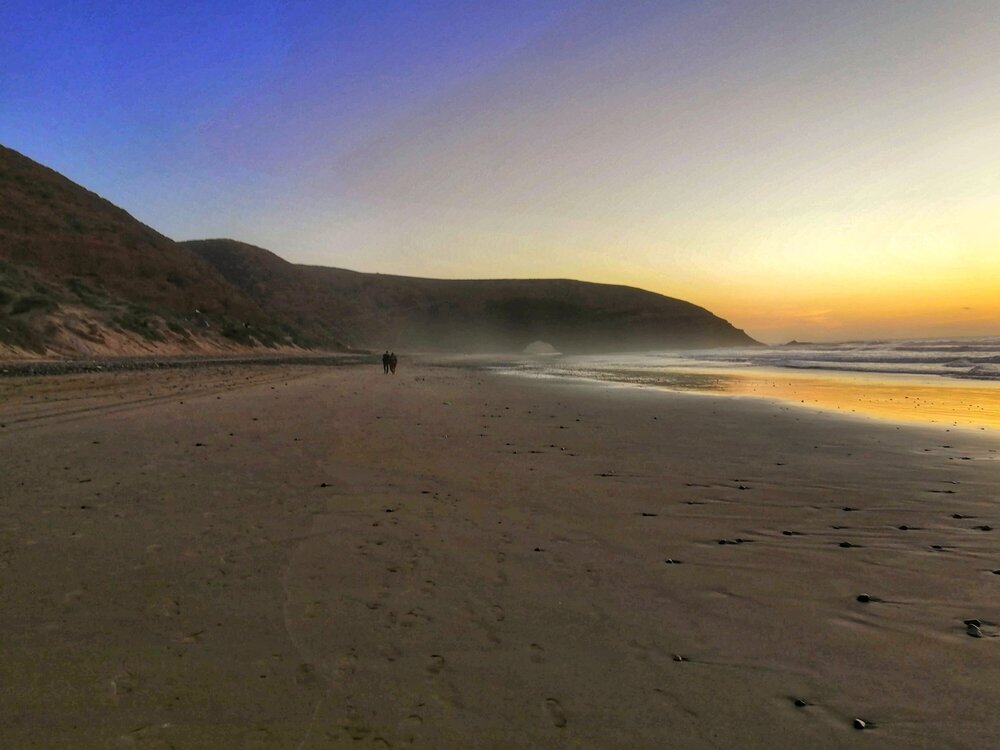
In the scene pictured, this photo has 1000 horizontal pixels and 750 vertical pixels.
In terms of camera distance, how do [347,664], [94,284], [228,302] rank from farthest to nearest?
[228,302] < [94,284] < [347,664]

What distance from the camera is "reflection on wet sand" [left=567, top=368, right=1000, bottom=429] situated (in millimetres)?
14516

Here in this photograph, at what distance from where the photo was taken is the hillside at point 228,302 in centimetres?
3778

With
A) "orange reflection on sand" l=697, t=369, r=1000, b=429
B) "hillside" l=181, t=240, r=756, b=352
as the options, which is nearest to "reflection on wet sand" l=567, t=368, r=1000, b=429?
"orange reflection on sand" l=697, t=369, r=1000, b=429

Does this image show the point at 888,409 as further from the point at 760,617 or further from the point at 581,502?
the point at 760,617

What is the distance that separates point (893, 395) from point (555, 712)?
2074 cm

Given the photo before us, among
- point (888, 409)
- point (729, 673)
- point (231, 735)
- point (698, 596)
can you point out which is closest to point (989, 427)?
point (888, 409)

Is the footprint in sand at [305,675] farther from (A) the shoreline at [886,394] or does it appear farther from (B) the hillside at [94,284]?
(B) the hillside at [94,284]

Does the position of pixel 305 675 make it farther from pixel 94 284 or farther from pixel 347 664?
pixel 94 284

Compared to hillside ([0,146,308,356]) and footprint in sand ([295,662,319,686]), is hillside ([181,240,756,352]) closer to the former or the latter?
hillside ([0,146,308,356])

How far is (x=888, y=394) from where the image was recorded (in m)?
19.8

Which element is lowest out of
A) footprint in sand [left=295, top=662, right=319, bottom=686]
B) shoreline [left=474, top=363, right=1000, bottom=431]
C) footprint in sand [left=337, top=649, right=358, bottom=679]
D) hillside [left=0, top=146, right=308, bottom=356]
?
footprint in sand [left=295, top=662, right=319, bottom=686]

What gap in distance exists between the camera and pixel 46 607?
396cm

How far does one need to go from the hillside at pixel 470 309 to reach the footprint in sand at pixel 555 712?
109 metres

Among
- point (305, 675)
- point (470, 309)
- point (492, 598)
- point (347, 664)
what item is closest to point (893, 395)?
point (492, 598)
